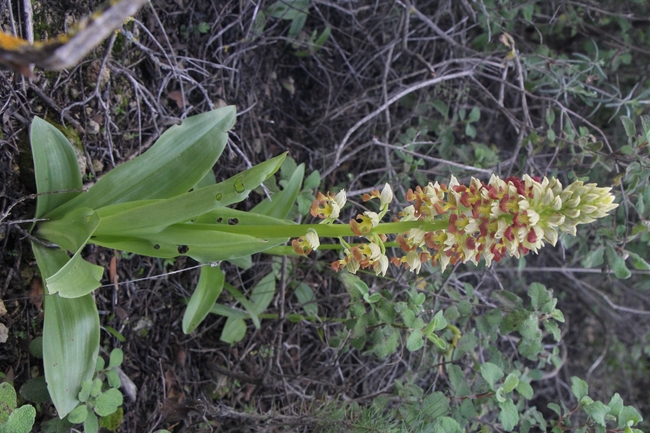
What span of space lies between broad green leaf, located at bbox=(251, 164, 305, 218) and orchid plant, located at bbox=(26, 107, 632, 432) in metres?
0.35

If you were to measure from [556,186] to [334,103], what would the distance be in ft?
6.96

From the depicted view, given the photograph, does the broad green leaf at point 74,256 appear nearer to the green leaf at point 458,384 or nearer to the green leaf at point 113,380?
the green leaf at point 113,380

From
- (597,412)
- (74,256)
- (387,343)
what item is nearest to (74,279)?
(74,256)

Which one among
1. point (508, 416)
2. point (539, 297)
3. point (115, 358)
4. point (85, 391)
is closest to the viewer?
point (85, 391)

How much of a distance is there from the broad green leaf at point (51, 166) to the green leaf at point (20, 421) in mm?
949

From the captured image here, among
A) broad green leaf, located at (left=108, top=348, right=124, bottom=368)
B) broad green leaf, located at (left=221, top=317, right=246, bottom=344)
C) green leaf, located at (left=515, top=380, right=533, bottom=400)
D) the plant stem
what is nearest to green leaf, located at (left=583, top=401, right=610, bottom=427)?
green leaf, located at (left=515, top=380, right=533, bottom=400)

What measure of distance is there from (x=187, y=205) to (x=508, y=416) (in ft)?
5.40

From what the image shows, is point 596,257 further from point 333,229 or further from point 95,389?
point 95,389

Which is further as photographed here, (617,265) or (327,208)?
(617,265)

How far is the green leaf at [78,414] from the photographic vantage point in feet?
6.73

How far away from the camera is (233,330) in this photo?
2.99 meters

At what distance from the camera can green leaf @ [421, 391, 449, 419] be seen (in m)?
2.35

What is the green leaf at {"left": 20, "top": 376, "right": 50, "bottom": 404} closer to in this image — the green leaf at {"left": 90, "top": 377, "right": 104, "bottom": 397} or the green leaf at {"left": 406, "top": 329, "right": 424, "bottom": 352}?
the green leaf at {"left": 90, "top": 377, "right": 104, "bottom": 397}

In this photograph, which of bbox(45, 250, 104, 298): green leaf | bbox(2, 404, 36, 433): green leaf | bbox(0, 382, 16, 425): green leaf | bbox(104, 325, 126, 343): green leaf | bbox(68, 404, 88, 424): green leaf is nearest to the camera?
bbox(2, 404, 36, 433): green leaf
